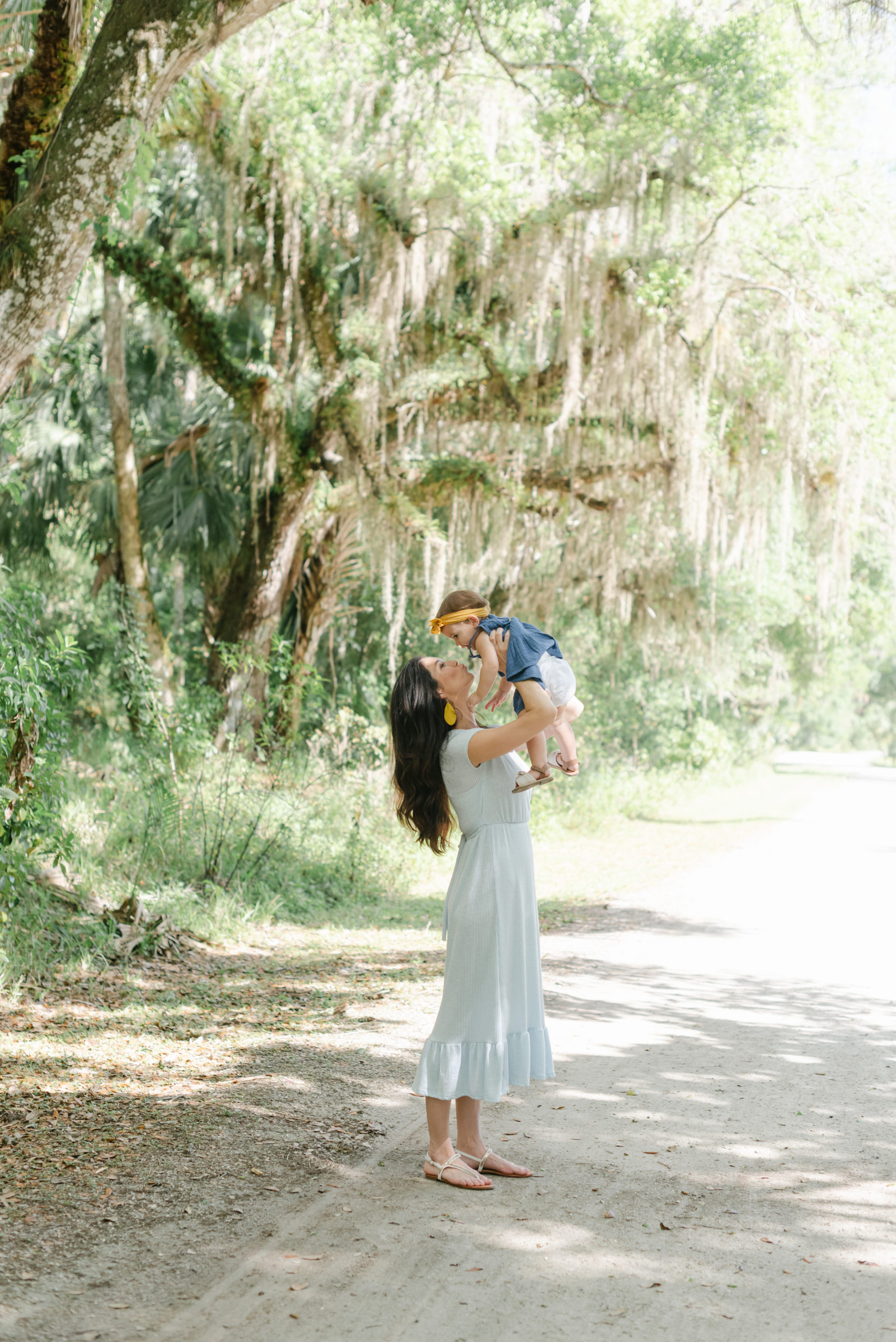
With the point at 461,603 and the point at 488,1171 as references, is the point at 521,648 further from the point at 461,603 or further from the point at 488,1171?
the point at 488,1171

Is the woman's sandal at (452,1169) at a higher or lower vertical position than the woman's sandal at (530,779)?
lower

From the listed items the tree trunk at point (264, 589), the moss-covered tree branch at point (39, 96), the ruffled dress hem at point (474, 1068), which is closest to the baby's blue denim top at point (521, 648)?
the ruffled dress hem at point (474, 1068)

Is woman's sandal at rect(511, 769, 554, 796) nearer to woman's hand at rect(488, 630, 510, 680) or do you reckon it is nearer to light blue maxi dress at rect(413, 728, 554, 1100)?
light blue maxi dress at rect(413, 728, 554, 1100)

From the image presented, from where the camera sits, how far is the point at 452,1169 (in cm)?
350

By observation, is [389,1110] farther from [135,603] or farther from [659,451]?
[659,451]

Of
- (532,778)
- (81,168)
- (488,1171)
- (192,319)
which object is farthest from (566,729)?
(192,319)

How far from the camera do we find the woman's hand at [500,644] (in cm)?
377

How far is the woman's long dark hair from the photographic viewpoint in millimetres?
3721

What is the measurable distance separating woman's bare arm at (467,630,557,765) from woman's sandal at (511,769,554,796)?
95 mm

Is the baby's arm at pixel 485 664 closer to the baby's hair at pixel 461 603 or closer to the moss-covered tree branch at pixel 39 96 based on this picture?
the baby's hair at pixel 461 603

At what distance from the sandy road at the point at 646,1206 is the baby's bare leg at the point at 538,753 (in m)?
1.31

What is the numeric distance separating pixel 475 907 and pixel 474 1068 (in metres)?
0.50

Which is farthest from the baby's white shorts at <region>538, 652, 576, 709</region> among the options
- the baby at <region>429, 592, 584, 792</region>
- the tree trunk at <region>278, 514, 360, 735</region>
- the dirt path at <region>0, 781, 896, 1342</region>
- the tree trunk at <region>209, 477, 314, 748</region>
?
the tree trunk at <region>278, 514, 360, 735</region>

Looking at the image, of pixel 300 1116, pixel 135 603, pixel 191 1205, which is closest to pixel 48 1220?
pixel 191 1205
